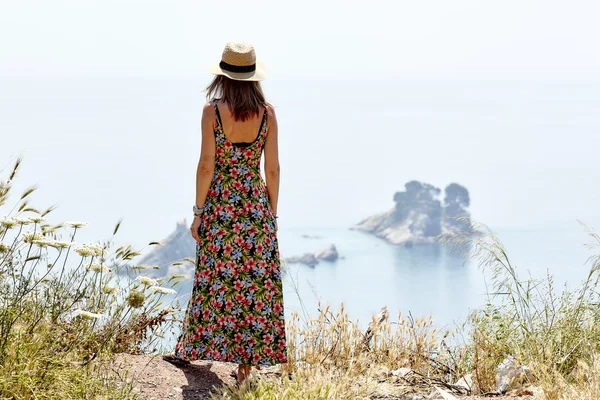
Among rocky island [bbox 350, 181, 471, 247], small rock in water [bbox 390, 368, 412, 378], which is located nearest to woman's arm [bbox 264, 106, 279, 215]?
small rock in water [bbox 390, 368, 412, 378]

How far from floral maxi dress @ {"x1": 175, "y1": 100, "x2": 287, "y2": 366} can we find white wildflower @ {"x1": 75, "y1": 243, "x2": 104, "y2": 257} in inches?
26.8

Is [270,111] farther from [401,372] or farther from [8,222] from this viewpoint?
[401,372]

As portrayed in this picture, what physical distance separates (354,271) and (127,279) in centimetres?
5159

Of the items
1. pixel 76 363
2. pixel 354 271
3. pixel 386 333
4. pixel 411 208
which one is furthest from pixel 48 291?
pixel 411 208

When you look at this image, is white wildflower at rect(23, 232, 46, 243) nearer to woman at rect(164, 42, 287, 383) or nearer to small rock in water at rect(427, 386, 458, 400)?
woman at rect(164, 42, 287, 383)

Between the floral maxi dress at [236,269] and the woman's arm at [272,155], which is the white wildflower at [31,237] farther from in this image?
the woman's arm at [272,155]

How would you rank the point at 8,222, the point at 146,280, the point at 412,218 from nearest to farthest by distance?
the point at 8,222
the point at 146,280
the point at 412,218

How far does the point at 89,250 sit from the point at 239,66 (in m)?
1.41

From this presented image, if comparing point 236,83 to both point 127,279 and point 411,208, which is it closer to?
point 127,279

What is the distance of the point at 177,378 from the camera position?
200 inches

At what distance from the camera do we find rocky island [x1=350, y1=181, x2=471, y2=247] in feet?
200

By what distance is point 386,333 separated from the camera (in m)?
5.86

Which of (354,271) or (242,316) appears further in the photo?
(354,271)

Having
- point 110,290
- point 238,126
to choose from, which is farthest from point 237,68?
point 110,290
